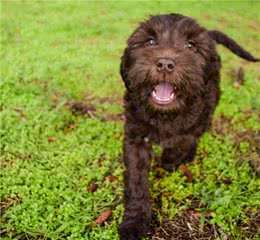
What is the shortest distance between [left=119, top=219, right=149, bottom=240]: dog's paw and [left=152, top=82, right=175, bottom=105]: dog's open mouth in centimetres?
102

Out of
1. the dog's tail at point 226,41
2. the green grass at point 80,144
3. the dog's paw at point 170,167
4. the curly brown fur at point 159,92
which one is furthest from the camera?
the dog's tail at point 226,41

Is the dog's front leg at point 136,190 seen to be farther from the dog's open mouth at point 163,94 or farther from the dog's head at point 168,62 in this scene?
the dog's open mouth at point 163,94

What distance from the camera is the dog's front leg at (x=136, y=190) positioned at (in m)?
3.58

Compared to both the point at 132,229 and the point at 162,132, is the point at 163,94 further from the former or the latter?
the point at 132,229

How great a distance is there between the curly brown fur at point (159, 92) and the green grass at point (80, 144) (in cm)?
28

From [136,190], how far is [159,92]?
2.97 feet

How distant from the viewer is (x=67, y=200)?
394 cm

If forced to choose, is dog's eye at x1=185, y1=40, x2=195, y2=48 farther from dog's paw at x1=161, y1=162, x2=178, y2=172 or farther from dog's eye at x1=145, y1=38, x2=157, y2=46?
dog's paw at x1=161, y1=162, x2=178, y2=172

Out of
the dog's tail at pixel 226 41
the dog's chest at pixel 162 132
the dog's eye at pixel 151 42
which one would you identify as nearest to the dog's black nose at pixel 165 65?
the dog's eye at pixel 151 42

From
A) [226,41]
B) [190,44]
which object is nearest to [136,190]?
[190,44]

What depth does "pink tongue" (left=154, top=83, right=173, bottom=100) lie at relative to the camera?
3.45 m

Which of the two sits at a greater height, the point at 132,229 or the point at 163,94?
the point at 163,94

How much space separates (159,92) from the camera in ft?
11.4

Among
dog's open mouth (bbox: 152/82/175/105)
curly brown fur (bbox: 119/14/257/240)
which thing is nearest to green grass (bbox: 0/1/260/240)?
curly brown fur (bbox: 119/14/257/240)
